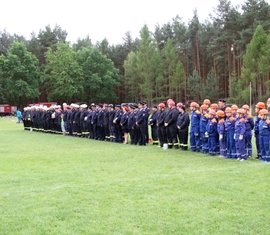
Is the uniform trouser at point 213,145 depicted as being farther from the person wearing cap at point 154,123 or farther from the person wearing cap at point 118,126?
the person wearing cap at point 118,126

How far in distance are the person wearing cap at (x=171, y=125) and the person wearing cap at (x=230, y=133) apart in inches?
136

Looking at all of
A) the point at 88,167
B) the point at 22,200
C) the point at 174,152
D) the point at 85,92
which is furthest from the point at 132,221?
the point at 85,92

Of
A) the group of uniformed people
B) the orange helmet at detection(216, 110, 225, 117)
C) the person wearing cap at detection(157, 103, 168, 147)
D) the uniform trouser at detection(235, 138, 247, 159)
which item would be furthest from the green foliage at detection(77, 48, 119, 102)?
the uniform trouser at detection(235, 138, 247, 159)

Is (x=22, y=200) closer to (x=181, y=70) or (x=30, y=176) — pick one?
(x=30, y=176)

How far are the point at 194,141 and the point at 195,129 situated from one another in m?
0.53

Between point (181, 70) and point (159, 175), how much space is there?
59.0 m

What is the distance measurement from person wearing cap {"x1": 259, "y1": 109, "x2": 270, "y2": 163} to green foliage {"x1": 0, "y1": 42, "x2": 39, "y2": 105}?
61562mm

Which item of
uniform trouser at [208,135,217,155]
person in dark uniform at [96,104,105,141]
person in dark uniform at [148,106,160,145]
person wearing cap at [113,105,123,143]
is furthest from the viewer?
person in dark uniform at [96,104,105,141]

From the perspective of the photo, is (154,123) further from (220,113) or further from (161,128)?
(220,113)

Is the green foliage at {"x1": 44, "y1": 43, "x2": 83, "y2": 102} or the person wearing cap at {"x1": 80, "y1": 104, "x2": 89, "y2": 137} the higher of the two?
the green foliage at {"x1": 44, "y1": 43, "x2": 83, "y2": 102}

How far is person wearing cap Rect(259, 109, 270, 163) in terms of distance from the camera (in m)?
14.1

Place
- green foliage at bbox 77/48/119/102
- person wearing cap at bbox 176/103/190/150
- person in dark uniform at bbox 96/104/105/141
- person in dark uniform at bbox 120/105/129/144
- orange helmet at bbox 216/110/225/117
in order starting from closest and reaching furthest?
orange helmet at bbox 216/110/225/117 < person wearing cap at bbox 176/103/190/150 < person in dark uniform at bbox 120/105/129/144 < person in dark uniform at bbox 96/104/105/141 < green foliage at bbox 77/48/119/102

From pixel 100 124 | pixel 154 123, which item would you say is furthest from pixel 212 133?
pixel 100 124

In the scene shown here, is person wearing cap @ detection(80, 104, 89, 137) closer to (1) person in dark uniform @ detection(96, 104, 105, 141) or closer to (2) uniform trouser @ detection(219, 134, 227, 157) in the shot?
(1) person in dark uniform @ detection(96, 104, 105, 141)
